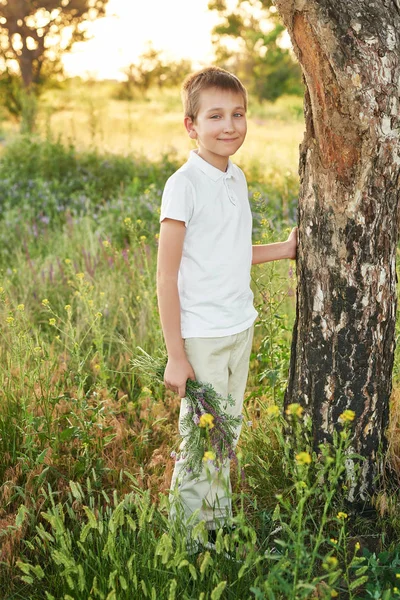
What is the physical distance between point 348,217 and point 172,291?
0.68 metres

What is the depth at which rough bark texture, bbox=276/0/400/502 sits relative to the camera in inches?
85.7

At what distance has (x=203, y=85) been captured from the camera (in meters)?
2.40

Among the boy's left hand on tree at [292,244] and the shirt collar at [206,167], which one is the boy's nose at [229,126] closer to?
the shirt collar at [206,167]

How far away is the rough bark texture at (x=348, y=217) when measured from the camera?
7.14 feet

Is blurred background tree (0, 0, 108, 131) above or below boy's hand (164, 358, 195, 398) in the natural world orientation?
above

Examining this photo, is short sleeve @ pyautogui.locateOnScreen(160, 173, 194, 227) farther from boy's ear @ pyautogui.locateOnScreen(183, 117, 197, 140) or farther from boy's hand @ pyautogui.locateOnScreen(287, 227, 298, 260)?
boy's hand @ pyautogui.locateOnScreen(287, 227, 298, 260)

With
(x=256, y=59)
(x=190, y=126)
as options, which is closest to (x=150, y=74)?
(x=256, y=59)

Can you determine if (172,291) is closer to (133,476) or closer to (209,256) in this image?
(209,256)

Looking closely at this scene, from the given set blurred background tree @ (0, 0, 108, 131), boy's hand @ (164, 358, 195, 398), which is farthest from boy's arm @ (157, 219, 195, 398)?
blurred background tree @ (0, 0, 108, 131)

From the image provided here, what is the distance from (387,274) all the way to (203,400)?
32.3 inches

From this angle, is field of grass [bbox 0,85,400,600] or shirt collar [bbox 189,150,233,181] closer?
field of grass [bbox 0,85,400,600]

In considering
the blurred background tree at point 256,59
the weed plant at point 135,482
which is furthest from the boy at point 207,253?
the blurred background tree at point 256,59

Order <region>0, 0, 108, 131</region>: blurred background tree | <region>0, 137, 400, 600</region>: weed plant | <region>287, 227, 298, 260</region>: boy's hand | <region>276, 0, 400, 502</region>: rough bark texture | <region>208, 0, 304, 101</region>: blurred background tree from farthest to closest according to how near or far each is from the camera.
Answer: <region>208, 0, 304, 101</region>: blurred background tree → <region>0, 0, 108, 131</region>: blurred background tree → <region>287, 227, 298, 260</region>: boy's hand → <region>276, 0, 400, 502</region>: rough bark texture → <region>0, 137, 400, 600</region>: weed plant

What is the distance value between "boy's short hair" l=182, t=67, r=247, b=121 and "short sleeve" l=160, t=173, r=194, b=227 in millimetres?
306
